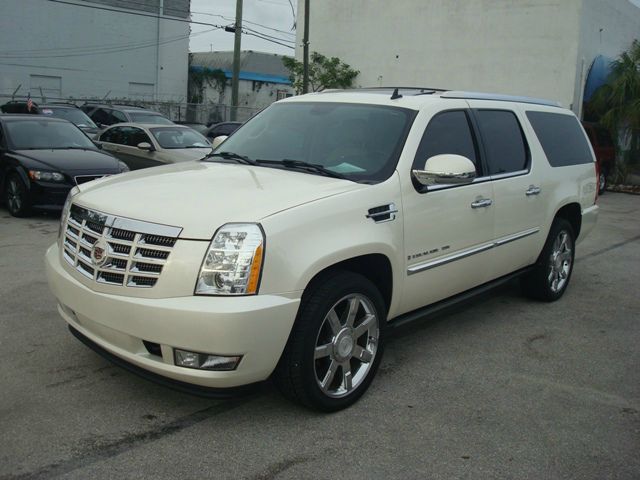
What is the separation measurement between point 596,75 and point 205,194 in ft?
71.0

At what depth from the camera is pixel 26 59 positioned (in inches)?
1441

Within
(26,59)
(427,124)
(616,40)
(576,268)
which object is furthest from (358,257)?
(26,59)

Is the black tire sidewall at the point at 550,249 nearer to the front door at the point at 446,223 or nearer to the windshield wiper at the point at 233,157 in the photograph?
the front door at the point at 446,223

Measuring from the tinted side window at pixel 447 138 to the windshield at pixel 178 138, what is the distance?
8873mm

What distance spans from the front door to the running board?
0.20ft

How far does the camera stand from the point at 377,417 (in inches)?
150

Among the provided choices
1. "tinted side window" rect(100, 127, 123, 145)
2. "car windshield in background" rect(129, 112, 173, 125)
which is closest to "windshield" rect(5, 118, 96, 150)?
"tinted side window" rect(100, 127, 123, 145)

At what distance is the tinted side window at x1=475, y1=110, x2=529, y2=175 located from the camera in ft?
16.9

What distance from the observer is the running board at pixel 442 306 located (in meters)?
4.38

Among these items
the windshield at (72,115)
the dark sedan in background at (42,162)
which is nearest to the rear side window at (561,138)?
the dark sedan in background at (42,162)

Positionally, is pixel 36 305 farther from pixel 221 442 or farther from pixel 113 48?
pixel 113 48

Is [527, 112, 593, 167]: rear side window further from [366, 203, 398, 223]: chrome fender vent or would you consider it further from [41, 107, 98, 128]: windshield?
[41, 107, 98, 128]: windshield

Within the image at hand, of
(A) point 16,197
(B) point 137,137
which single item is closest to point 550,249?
(A) point 16,197

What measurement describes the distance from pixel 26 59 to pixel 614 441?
39001mm
